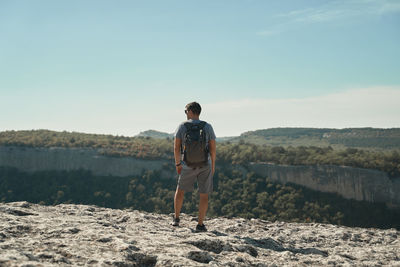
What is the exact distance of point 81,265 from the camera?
10.8 ft

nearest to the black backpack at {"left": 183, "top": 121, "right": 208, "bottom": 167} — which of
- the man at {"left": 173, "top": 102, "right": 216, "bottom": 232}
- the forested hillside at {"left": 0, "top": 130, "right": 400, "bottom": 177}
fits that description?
the man at {"left": 173, "top": 102, "right": 216, "bottom": 232}

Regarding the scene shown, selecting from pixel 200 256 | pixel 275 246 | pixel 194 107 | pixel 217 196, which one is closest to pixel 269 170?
pixel 217 196

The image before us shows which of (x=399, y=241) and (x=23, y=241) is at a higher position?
(x=23, y=241)

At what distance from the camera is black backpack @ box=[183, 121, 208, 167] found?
609cm

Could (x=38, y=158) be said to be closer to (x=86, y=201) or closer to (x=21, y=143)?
(x=21, y=143)

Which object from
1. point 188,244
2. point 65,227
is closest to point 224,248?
point 188,244

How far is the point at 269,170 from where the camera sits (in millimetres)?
62812

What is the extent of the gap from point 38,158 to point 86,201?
2165cm

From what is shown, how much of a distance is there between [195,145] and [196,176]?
69 centimetres

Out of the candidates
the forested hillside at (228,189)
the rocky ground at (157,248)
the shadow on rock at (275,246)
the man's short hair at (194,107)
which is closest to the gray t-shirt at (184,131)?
the man's short hair at (194,107)

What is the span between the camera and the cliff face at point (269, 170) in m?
55.9

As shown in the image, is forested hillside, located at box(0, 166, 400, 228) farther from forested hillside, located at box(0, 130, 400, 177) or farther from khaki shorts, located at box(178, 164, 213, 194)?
khaki shorts, located at box(178, 164, 213, 194)

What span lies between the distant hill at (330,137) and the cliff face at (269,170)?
32.7 metres

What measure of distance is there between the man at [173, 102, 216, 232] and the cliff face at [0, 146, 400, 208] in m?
56.6
